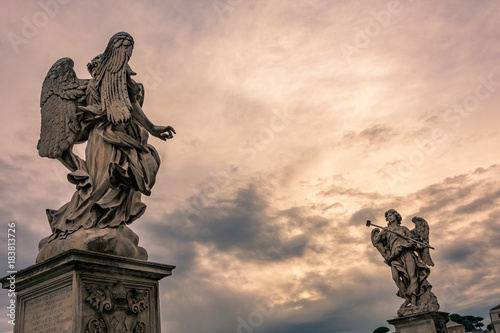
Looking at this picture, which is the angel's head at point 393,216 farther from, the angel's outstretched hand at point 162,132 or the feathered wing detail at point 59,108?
the feathered wing detail at point 59,108

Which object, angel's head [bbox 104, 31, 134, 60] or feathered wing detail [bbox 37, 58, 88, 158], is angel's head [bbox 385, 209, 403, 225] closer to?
angel's head [bbox 104, 31, 134, 60]

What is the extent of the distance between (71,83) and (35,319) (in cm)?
382

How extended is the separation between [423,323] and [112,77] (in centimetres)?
1233

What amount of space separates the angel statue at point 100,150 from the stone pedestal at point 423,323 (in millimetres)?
10844

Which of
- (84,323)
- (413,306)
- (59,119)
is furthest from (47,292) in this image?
(413,306)

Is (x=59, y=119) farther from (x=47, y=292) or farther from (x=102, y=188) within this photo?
(x=47, y=292)

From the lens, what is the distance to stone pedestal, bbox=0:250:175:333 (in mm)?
6771

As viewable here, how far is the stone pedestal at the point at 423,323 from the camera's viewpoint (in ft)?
50.1

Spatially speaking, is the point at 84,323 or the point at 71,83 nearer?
the point at 84,323

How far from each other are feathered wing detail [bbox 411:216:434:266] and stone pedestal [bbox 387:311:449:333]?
1.67m

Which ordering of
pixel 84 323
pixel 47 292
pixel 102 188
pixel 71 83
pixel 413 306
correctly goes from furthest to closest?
pixel 413 306 → pixel 71 83 → pixel 102 188 → pixel 47 292 → pixel 84 323

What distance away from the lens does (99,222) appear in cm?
752

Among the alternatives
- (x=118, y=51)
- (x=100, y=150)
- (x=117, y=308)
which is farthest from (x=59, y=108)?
(x=117, y=308)

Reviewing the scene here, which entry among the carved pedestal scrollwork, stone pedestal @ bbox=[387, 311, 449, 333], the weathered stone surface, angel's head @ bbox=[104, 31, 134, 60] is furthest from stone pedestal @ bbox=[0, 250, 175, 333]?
stone pedestal @ bbox=[387, 311, 449, 333]
